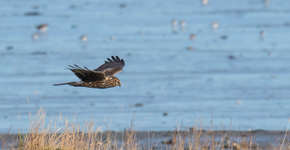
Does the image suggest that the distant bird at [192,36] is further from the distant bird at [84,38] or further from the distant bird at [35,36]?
the distant bird at [35,36]

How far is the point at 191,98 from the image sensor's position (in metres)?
12.4

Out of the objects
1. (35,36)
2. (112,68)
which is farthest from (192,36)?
(112,68)

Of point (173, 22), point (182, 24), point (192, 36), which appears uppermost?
point (173, 22)

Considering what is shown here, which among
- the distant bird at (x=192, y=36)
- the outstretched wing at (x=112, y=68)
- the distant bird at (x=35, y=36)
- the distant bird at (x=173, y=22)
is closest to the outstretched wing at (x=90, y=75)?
the outstretched wing at (x=112, y=68)

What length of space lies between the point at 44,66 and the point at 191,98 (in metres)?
4.97

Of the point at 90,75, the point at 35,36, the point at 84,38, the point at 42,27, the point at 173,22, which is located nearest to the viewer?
the point at 90,75

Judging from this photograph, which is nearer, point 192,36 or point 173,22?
point 192,36

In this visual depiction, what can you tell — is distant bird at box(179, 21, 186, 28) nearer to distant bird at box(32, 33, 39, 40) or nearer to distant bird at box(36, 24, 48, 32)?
distant bird at box(36, 24, 48, 32)

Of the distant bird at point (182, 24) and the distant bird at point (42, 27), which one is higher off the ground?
the distant bird at point (182, 24)

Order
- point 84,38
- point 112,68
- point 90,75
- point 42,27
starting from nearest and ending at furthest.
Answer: point 90,75
point 112,68
point 84,38
point 42,27

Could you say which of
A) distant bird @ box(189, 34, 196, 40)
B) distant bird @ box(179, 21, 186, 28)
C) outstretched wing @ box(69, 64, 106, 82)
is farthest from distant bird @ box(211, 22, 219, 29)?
outstretched wing @ box(69, 64, 106, 82)

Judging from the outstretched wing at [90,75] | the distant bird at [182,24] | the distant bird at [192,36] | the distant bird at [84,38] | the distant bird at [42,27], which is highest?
the distant bird at [182,24]

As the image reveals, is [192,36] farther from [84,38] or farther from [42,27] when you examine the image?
[42,27]

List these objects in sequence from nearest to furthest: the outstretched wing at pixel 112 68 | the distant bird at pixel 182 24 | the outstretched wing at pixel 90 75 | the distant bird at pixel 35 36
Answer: the outstretched wing at pixel 90 75
the outstretched wing at pixel 112 68
the distant bird at pixel 35 36
the distant bird at pixel 182 24
